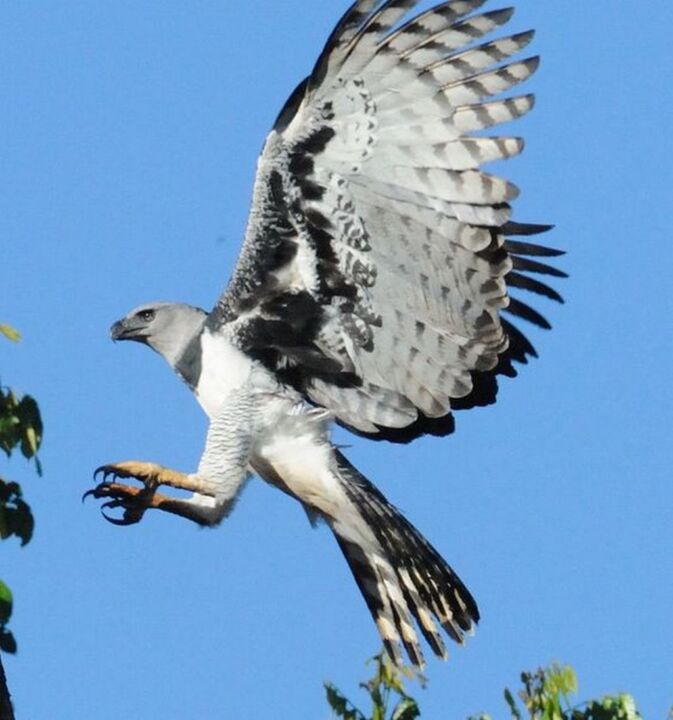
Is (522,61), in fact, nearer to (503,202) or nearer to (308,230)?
(503,202)

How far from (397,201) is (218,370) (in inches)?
45.1

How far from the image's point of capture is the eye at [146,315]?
7.90m

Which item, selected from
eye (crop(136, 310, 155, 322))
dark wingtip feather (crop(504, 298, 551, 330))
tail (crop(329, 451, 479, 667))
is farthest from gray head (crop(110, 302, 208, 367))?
dark wingtip feather (crop(504, 298, 551, 330))

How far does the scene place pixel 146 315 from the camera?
7922 millimetres

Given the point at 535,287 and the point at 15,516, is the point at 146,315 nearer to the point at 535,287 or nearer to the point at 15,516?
the point at 535,287

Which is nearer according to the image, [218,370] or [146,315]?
[218,370]

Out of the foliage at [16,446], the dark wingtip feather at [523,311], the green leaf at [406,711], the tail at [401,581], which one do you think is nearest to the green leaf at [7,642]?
the foliage at [16,446]

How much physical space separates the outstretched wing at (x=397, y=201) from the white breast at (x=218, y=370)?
24 cm

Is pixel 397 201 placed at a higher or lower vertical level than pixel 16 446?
higher

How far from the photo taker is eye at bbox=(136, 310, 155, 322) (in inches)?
311

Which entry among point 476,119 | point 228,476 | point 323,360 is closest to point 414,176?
point 476,119

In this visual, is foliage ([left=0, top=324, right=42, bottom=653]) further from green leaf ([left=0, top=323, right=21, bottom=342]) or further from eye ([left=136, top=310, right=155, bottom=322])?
eye ([left=136, top=310, right=155, bottom=322])

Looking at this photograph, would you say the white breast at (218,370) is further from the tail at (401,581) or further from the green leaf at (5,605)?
the green leaf at (5,605)

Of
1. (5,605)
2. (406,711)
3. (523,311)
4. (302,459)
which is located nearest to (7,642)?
(5,605)
